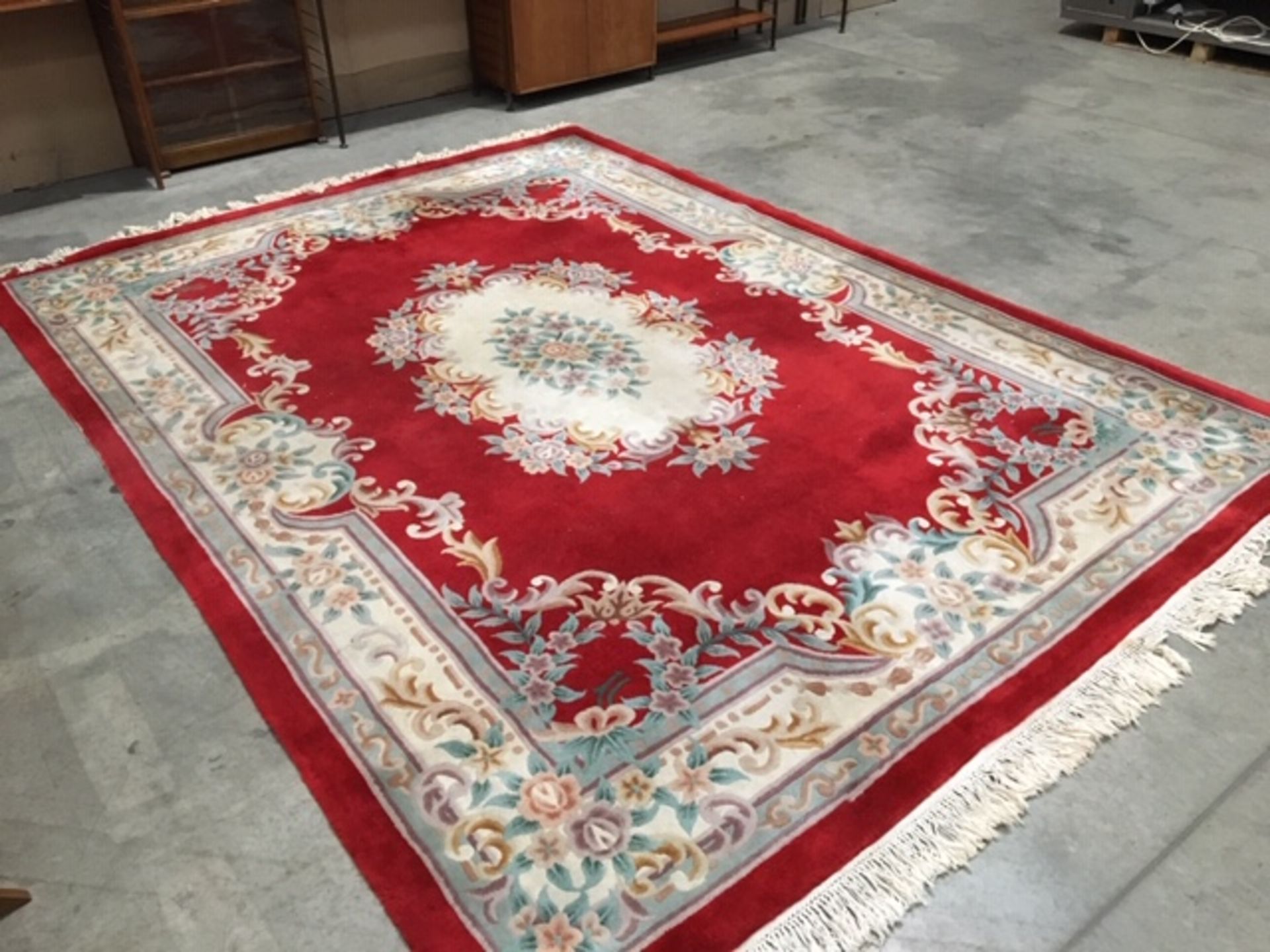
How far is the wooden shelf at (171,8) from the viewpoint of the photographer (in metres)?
3.39

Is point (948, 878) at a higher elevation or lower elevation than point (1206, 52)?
lower

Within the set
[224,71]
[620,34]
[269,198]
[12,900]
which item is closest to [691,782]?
[12,900]

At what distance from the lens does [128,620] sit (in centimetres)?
191

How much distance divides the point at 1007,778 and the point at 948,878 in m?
0.20

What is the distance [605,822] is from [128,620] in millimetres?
966

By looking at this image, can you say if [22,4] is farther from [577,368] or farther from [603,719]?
[603,719]

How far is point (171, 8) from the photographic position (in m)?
3.46

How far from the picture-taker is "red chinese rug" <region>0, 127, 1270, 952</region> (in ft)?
5.08

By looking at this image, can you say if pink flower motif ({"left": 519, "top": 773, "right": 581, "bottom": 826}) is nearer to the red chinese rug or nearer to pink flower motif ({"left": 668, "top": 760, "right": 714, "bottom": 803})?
the red chinese rug

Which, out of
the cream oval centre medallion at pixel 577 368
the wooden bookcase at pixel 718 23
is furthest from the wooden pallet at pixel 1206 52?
the cream oval centre medallion at pixel 577 368

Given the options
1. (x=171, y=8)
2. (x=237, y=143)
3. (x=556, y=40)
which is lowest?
(x=237, y=143)

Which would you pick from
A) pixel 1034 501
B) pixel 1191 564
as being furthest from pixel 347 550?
pixel 1191 564

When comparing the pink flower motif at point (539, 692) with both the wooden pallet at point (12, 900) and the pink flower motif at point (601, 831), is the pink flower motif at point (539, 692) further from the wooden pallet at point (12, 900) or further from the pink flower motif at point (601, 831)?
the wooden pallet at point (12, 900)

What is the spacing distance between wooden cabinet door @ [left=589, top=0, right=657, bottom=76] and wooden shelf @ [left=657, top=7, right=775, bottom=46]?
0.11m
